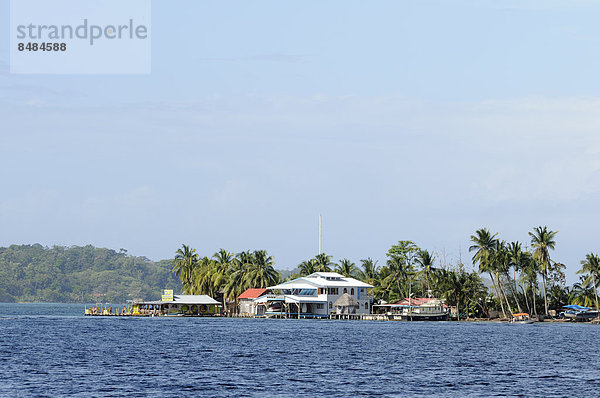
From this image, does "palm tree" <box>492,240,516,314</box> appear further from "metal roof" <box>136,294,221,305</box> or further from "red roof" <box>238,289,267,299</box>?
"metal roof" <box>136,294,221,305</box>

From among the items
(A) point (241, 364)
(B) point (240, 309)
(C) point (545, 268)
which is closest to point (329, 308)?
(B) point (240, 309)

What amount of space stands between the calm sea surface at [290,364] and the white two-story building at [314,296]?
1815 inches

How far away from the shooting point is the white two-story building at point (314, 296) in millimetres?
142750

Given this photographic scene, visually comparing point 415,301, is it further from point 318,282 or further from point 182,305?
point 182,305

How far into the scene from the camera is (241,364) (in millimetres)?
58469

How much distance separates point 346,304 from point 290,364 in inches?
3269

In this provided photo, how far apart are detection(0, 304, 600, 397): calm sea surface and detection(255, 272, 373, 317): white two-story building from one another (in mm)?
46099

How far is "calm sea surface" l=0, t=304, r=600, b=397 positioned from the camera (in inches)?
1795

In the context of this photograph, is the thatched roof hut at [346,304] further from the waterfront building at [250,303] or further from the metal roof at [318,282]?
the waterfront building at [250,303]

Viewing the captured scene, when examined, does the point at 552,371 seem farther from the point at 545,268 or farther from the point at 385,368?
the point at 545,268

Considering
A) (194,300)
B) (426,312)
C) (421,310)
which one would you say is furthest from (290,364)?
(194,300)

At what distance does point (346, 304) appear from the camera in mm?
141375

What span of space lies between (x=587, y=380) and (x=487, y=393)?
1088 centimetres

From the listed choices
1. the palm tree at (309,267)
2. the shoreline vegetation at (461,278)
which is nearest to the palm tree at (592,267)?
the shoreline vegetation at (461,278)
